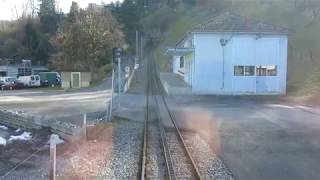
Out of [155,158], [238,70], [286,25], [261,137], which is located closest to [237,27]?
[238,70]

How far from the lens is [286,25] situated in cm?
6681

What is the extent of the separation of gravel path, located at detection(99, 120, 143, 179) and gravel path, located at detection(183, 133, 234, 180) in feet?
5.04

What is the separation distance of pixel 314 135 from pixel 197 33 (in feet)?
80.2

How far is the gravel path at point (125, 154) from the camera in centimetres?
1283

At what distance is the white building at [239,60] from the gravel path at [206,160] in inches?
939

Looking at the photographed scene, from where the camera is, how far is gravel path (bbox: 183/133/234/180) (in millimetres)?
12273

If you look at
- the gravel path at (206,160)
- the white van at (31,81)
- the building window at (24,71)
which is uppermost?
the building window at (24,71)

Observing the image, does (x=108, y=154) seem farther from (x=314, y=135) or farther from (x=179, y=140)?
(x=314, y=135)

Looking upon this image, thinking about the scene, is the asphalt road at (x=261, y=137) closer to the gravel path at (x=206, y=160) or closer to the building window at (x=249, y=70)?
the gravel path at (x=206, y=160)

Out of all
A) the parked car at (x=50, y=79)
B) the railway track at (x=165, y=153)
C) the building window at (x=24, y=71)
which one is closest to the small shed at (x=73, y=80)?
the parked car at (x=50, y=79)

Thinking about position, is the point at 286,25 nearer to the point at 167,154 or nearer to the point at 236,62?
the point at 236,62

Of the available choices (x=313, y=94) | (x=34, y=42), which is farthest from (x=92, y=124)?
(x=34, y=42)

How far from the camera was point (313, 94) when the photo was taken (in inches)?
1427

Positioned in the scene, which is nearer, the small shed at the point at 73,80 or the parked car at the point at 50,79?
the small shed at the point at 73,80
